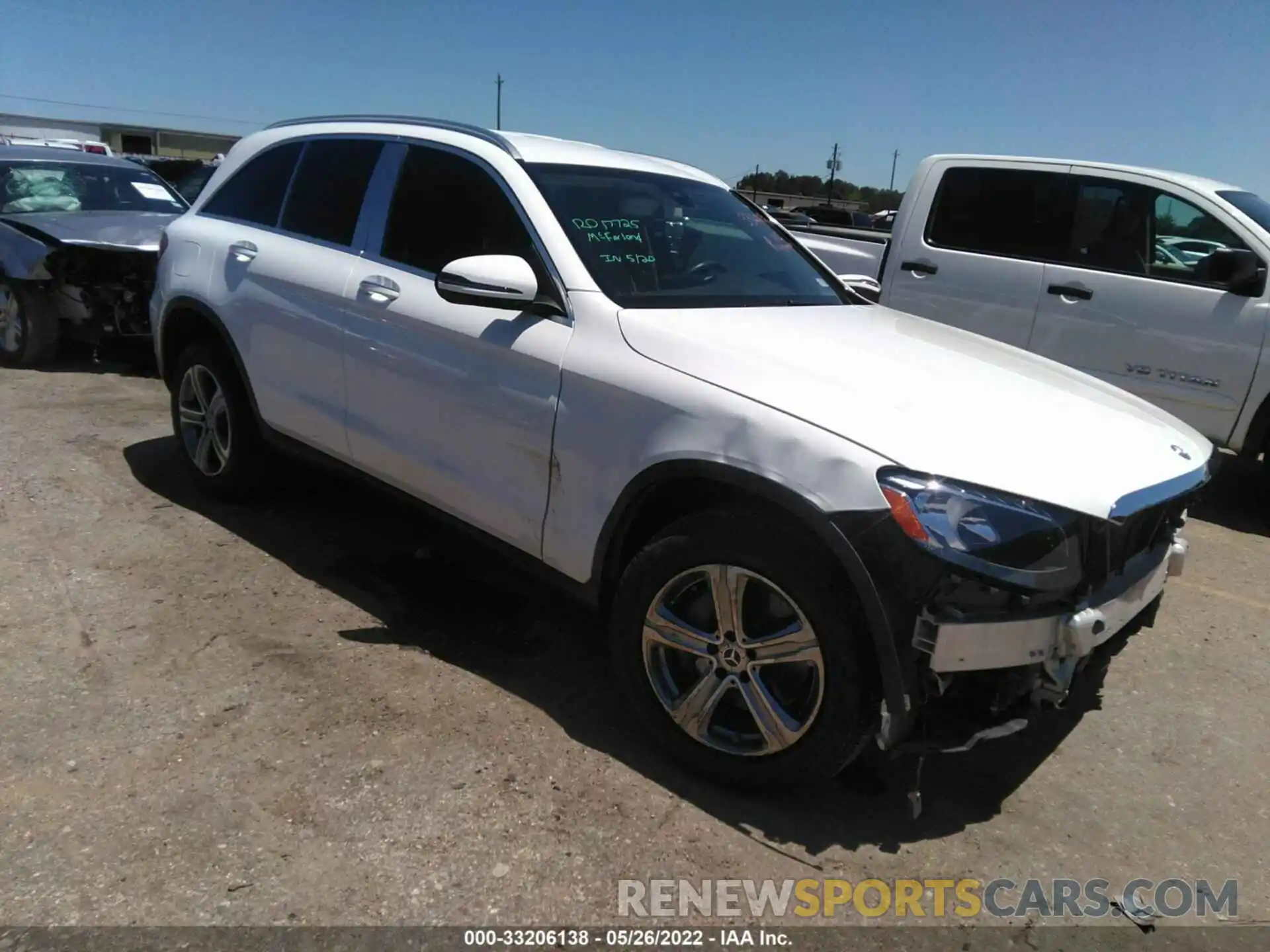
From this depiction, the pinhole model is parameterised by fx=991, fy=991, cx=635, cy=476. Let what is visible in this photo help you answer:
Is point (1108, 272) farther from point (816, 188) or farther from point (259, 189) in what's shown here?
point (816, 188)

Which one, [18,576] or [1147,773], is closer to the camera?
[1147,773]

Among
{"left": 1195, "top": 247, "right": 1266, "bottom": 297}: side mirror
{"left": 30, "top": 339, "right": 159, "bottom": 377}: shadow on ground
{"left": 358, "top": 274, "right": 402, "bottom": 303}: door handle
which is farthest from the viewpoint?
{"left": 30, "top": 339, "right": 159, "bottom": 377}: shadow on ground

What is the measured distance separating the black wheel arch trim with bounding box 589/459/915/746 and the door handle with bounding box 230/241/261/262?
246cm

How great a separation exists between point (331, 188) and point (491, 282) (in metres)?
1.52

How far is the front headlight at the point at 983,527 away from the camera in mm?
2387

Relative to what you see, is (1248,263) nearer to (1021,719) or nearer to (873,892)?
(1021,719)

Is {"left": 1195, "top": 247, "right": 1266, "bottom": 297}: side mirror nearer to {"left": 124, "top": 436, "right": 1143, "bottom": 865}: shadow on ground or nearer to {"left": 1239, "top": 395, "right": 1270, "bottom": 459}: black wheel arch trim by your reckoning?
{"left": 1239, "top": 395, "right": 1270, "bottom": 459}: black wheel arch trim

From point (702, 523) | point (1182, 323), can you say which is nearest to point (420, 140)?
point (702, 523)

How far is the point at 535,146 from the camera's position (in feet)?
12.5

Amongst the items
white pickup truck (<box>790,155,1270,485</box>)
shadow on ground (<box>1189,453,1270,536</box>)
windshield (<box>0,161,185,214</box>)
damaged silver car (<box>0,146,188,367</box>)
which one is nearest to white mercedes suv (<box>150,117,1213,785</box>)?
white pickup truck (<box>790,155,1270,485</box>)

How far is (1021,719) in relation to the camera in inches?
103

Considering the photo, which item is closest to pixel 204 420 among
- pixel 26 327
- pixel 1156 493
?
pixel 26 327

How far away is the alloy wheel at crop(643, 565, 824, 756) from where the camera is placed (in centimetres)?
268

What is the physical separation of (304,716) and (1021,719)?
7.02 ft
